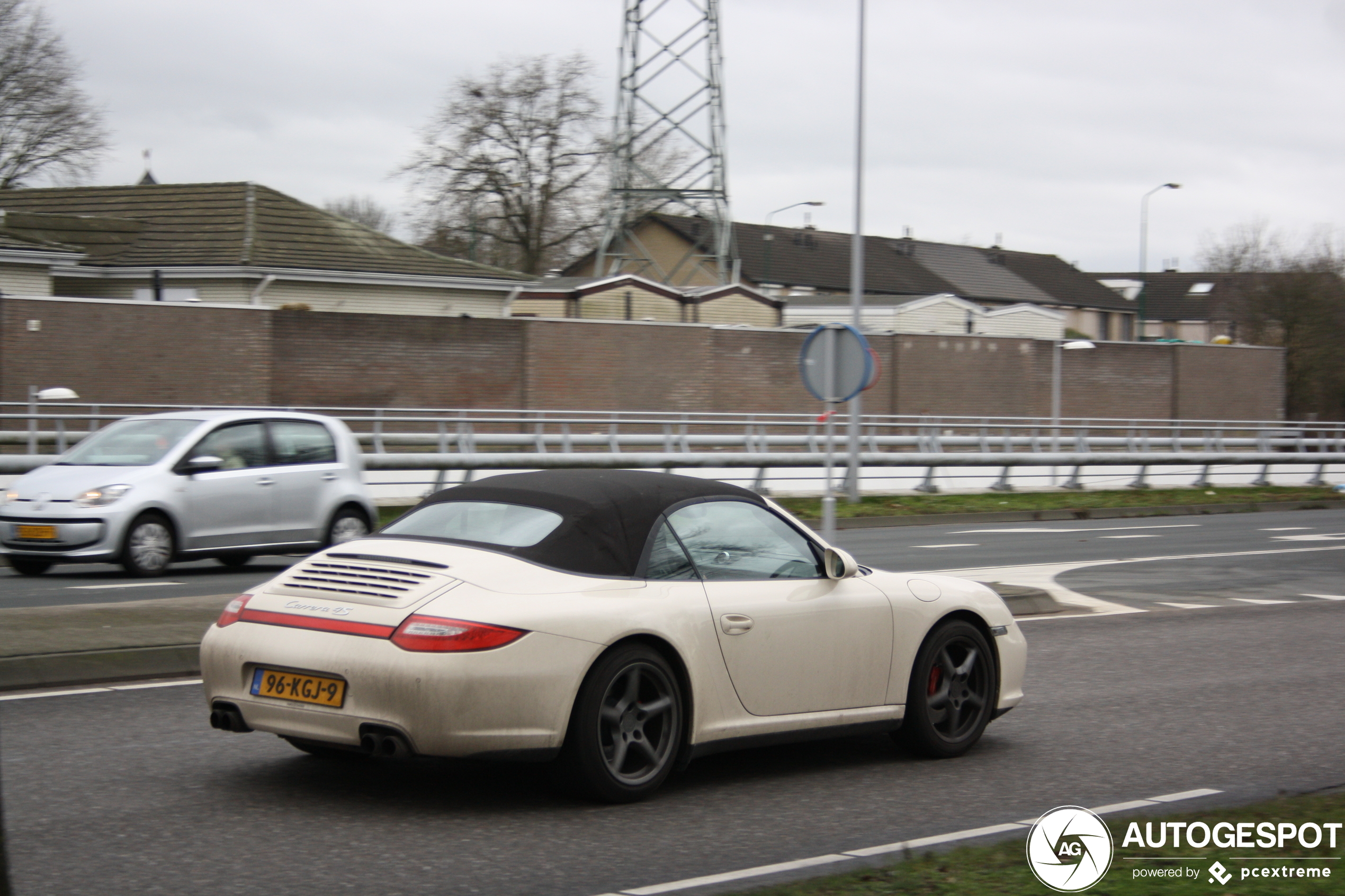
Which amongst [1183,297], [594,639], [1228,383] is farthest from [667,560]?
[1183,297]

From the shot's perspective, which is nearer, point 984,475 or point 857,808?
point 857,808

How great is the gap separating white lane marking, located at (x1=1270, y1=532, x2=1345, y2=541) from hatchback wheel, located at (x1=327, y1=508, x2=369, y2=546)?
44.4 ft

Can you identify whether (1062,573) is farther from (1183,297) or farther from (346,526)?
(1183,297)

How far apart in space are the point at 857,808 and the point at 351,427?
3540 cm

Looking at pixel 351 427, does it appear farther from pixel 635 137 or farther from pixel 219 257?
pixel 635 137

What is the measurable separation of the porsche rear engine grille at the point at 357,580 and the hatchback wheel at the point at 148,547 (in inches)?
307

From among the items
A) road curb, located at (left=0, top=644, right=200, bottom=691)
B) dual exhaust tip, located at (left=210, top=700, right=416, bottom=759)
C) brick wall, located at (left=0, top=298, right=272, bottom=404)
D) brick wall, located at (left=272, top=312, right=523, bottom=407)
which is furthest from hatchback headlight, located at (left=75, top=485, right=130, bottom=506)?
brick wall, located at (left=272, top=312, right=523, bottom=407)

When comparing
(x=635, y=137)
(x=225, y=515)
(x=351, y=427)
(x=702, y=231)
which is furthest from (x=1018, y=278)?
(x=225, y=515)

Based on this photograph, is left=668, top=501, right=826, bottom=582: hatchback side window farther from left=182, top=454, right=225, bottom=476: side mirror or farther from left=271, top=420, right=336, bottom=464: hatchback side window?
left=271, top=420, right=336, bottom=464: hatchback side window

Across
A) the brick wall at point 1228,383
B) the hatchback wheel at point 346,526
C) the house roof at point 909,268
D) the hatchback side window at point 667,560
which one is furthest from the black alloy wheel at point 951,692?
the house roof at point 909,268

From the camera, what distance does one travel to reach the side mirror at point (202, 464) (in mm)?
13250

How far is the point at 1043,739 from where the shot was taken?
7.48 m

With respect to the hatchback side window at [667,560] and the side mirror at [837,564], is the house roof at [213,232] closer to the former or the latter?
the side mirror at [837,564]

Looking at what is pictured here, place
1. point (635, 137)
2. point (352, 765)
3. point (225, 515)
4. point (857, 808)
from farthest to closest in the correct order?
point (635, 137) < point (225, 515) < point (352, 765) < point (857, 808)
